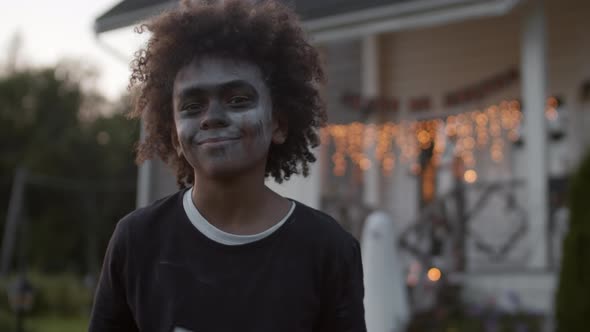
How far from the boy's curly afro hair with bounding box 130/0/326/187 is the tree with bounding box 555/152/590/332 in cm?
455

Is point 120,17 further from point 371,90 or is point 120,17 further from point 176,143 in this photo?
point 176,143

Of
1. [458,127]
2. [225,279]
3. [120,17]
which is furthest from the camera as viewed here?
[458,127]

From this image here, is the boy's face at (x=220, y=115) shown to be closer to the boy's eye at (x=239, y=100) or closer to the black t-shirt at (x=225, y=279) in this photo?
the boy's eye at (x=239, y=100)

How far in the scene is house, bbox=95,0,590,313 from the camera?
A: 8.14m

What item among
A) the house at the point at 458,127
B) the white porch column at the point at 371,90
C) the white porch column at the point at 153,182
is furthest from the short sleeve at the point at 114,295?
the white porch column at the point at 371,90

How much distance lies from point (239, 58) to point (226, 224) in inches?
15.5

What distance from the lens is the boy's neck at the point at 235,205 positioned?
178 centimetres

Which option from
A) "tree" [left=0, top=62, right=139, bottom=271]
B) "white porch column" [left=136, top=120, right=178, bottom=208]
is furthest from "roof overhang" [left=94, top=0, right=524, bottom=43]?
"tree" [left=0, top=62, right=139, bottom=271]

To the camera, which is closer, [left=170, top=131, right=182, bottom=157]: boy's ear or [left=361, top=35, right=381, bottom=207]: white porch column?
[left=170, top=131, right=182, bottom=157]: boy's ear

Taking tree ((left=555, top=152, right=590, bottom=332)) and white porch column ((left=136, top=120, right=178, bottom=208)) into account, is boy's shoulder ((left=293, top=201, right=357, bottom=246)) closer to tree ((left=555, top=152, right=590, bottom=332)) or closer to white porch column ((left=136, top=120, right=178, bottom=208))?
white porch column ((left=136, top=120, right=178, bottom=208))

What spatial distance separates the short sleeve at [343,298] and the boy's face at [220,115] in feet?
1.04

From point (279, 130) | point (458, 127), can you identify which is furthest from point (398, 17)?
point (279, 130)

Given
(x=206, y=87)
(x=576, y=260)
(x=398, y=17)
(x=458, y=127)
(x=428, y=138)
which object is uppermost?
(x=398, y=17)

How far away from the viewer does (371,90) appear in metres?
11.4
